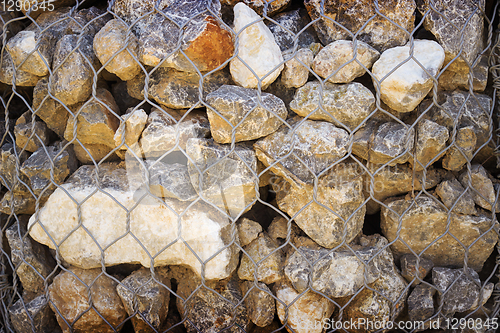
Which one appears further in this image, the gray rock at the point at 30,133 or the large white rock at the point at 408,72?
the gray rock at the point at 30,133

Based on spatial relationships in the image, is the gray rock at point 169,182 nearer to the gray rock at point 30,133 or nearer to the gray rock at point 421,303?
the gray rock at point 30,133

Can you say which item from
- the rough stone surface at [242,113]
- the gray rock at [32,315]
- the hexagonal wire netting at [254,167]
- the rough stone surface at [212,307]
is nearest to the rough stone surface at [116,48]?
the hexagonal wire netting at [254,167]

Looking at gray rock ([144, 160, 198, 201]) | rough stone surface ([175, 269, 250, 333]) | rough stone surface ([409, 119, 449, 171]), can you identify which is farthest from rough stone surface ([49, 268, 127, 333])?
rough stone surface ([409, 119, 449, 171])

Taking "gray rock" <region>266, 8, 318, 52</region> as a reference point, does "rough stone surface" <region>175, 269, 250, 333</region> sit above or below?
below

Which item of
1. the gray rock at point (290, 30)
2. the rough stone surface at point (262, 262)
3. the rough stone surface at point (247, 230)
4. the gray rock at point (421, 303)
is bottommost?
the gray rock at point (421, 303)

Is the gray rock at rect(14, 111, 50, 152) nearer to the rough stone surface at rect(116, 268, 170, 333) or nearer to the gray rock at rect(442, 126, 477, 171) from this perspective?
the rough stone surface at rect(116, 268, 170, 333)

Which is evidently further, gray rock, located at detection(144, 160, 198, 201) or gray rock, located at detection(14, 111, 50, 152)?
gray rock, located at detection(14, 111, 50, 152)

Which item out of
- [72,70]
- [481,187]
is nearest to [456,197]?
[481,187]
